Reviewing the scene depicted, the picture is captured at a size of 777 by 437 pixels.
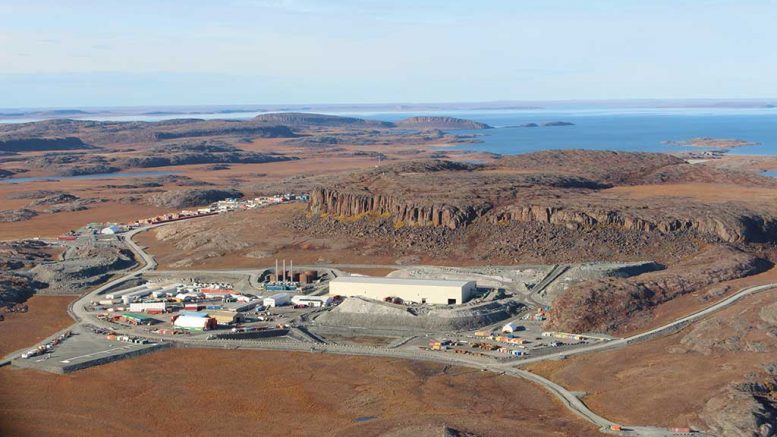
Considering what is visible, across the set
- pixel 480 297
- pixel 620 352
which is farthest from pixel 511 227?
pixel 620 352

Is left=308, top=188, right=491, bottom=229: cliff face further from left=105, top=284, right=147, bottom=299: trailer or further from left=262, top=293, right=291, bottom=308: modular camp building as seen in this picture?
left=105, top=284, right=147, bottom=299: trailer

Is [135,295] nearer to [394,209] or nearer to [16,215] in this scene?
[394,209]

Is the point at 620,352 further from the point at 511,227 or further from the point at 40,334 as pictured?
the point at 40,334

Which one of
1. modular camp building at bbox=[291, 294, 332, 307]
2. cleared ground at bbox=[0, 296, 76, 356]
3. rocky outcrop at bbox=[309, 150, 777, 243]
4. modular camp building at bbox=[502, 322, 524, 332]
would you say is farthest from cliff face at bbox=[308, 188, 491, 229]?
cleared ground at bbox=[0, 296, 76, 356]

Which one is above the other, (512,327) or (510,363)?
(512,327)

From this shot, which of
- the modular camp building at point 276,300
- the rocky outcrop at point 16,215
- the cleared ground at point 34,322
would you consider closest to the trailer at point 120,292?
the cleared ground at point 34,322

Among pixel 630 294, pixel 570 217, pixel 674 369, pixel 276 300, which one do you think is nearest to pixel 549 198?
pixel 570 217
